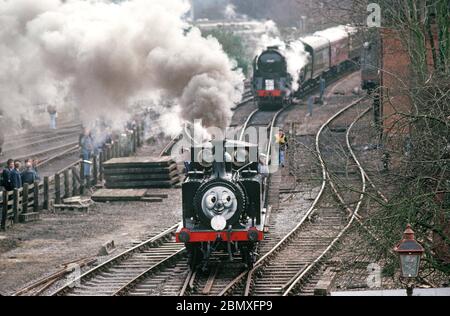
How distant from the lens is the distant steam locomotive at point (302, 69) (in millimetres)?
38406

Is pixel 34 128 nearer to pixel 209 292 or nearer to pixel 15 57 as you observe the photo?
pixel 15 57

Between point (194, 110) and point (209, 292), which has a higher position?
point (194, 110)

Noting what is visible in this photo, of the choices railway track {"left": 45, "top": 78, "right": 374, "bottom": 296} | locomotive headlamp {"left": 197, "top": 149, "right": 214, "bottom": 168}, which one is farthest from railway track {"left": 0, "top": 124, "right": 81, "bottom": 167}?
locomotive headlamp {"left": 197, "top": 149, "right": 214, "bottom": 168}

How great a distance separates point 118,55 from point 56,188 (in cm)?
638

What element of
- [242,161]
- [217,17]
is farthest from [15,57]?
[217,17]

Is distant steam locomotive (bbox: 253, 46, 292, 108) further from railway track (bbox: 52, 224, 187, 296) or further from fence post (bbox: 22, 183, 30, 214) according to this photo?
railway track (bbox: 52, 224, 187, 296)

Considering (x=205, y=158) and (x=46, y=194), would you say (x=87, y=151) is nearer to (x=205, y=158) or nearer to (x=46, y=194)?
(x=46, y=194)

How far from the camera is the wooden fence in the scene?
21.6 m

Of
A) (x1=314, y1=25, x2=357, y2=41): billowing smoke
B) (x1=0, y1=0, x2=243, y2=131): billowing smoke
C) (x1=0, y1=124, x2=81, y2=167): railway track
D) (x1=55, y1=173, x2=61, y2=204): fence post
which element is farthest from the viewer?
(x1=314, y1=25, x2=357, y2=41): billowing smoke
